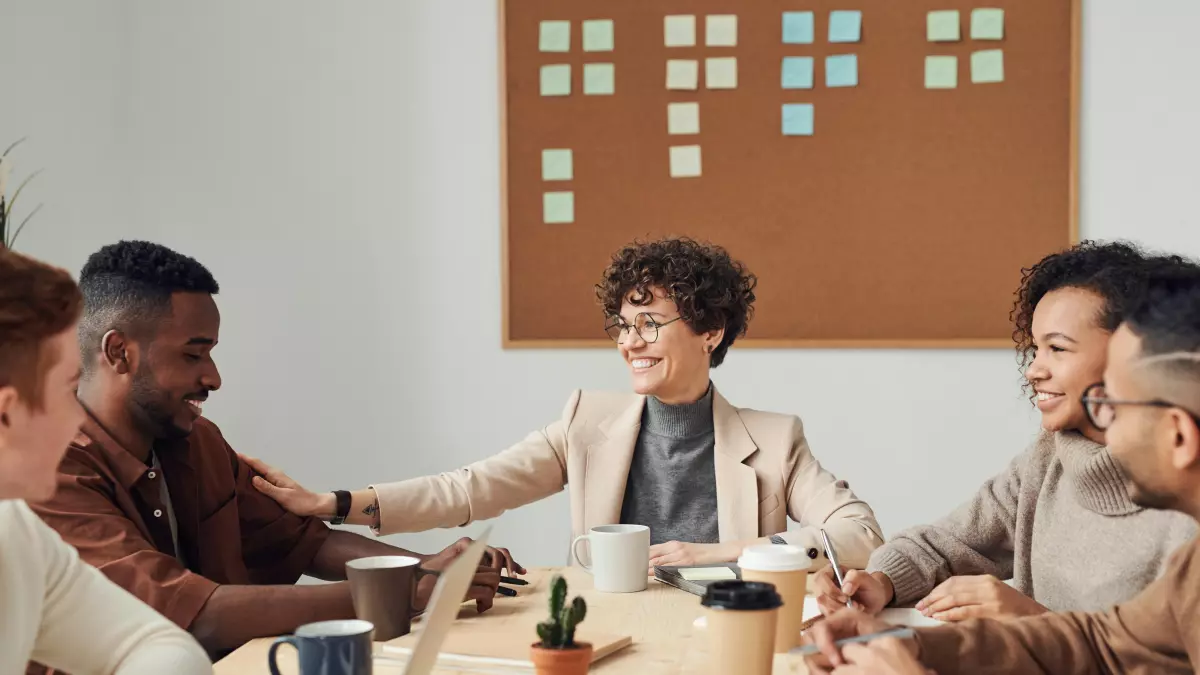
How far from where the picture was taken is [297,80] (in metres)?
3.43

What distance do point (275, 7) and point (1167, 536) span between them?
286 centimetres

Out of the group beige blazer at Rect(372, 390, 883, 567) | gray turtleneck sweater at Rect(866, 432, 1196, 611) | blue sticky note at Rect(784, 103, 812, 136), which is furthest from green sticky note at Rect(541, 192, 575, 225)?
gray turtleneck sweater at Rect(866, 432, 1196, 611)

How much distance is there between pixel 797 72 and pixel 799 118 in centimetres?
13

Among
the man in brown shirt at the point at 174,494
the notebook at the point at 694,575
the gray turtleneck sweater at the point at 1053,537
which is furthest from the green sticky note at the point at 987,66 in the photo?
the man in brown shirt at the point at 174,494

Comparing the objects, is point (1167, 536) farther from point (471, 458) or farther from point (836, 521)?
point (471, 458)

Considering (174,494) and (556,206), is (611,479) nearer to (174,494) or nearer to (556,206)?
(174,494)

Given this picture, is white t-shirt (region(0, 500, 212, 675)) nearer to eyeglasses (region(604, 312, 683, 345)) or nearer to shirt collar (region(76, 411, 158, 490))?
shirt collar (region(76, 411, 158, 490))

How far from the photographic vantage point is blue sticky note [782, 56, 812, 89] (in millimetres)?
3244

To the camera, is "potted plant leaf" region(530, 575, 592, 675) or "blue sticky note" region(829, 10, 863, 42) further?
"blue sticky note" region(829, 10, 863, 42)

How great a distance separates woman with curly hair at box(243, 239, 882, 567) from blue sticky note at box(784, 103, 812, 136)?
89 centimetres

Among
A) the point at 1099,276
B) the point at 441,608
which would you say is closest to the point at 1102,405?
the point at 1099,276

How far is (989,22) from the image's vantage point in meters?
3.16

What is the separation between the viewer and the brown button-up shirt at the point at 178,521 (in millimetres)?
1544

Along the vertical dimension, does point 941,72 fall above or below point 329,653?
above
